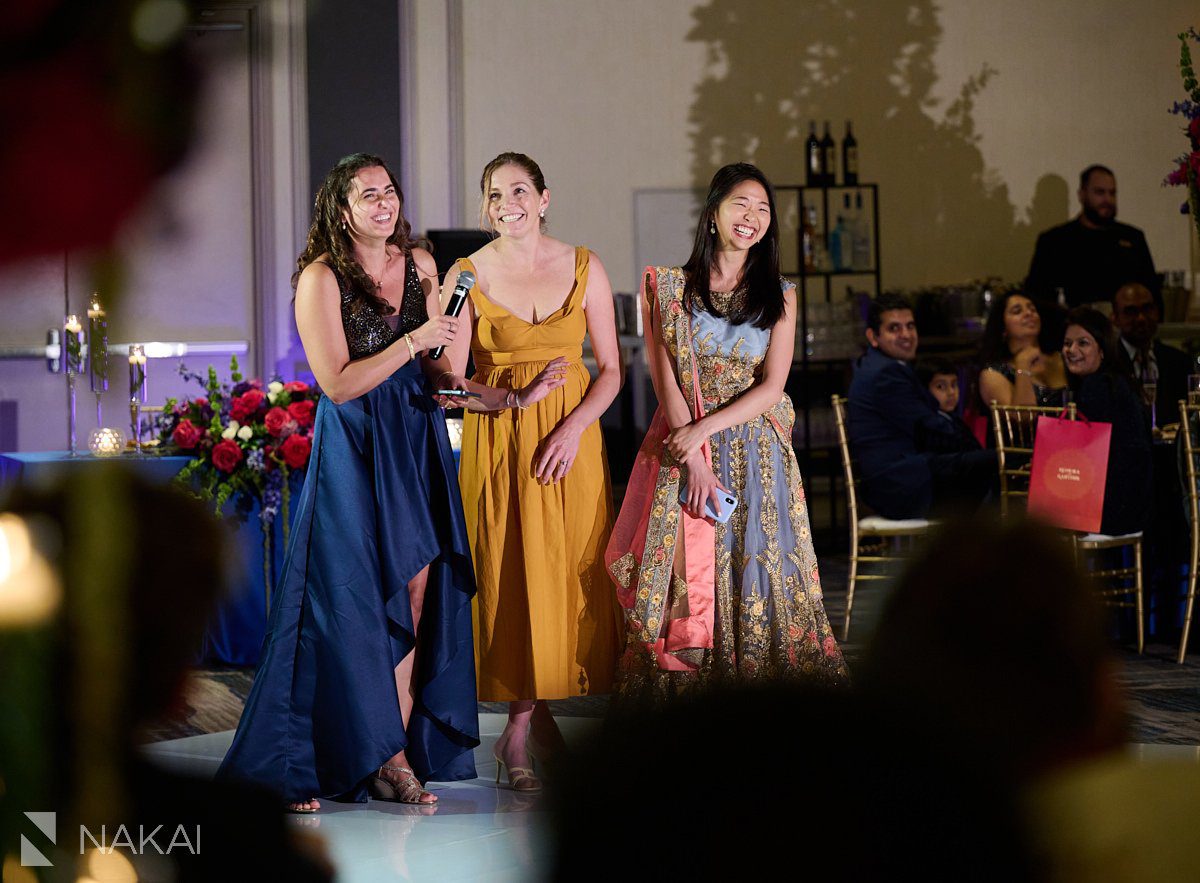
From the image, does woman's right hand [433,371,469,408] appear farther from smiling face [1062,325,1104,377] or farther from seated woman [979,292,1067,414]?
seated woman [979,292,1067,414]

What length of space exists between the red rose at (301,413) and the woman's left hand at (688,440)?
1.86m

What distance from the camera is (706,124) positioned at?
8.10m

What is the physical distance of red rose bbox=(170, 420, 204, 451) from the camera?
4.57 metres

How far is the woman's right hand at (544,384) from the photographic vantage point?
301cm

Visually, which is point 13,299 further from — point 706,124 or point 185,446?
point 706,124

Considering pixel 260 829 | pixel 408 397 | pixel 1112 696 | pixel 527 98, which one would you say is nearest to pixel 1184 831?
pixel 1112 696

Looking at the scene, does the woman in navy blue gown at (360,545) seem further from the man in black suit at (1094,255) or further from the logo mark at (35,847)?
the man in black suit at (1094,255)

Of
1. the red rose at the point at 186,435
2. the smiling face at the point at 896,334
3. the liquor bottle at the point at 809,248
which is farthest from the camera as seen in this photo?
the liquor bottle at the point at 809,248

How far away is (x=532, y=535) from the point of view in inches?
119

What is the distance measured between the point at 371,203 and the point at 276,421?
1752 millimetres

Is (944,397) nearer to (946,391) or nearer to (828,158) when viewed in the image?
(946,391)

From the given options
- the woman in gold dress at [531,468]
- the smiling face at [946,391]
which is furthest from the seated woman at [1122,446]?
the woman in gold dress at [531,468]

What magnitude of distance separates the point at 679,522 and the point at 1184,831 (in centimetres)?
279

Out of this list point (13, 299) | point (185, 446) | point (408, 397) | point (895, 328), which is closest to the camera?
point (13, 299)
